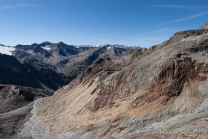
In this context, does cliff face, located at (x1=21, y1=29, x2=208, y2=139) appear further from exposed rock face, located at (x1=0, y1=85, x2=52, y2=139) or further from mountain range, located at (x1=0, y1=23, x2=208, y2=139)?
exposed rock face, located at (x1=0, y1=85, x2=52, y2=139)

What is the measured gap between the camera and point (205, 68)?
3669 cm

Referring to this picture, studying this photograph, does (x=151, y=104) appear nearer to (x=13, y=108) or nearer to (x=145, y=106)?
(x=145, y=106)

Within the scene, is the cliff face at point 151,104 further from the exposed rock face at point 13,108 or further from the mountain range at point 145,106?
the exposed rock face at point 13,108

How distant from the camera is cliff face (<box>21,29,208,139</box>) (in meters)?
30.5

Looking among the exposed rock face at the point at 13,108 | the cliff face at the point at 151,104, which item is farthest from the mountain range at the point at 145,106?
the exposed rock face at the point at 13,108

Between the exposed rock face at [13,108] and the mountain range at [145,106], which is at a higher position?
the mountain range at [145,106]

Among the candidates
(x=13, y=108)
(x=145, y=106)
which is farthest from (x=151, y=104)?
(x=13, y=108)

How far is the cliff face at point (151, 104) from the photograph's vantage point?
1201 inches

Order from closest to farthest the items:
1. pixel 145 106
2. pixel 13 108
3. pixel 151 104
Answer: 1. pixel 151 104
2. pixel 145 106
3. pixel 13 108

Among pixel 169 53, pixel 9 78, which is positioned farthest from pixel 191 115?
pixel 9 78

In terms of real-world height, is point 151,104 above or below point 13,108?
above

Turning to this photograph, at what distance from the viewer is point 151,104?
3694 cm

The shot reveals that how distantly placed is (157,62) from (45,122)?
96.3 feet

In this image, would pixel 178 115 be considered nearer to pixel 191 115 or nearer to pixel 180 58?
pixel 191 115
